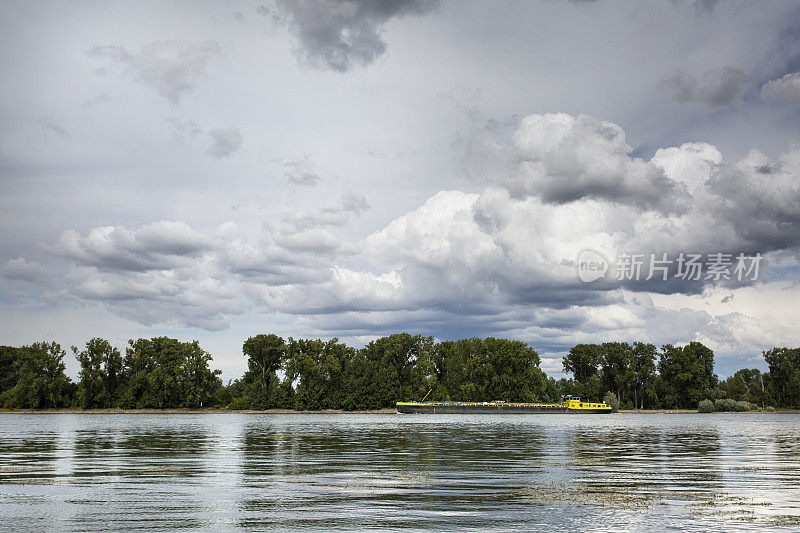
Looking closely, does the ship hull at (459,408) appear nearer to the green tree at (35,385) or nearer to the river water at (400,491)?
the green tree at (35,385)

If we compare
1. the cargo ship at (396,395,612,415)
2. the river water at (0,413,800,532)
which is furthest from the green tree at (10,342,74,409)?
the river water at (0,413,800,532)

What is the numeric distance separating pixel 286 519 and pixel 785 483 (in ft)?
72.4

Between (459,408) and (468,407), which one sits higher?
(468,407)

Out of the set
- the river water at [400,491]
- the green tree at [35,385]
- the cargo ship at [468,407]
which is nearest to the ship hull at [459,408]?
the cargo ship at [468,407]

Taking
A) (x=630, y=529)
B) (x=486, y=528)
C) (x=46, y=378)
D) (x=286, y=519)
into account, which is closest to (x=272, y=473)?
(x=286, y=519)

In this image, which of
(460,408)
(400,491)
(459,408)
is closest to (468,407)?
(460,408)

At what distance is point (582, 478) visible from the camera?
29.8 meters

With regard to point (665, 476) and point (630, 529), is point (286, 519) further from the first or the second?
point (665, 476)

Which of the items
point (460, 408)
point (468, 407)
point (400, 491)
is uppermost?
point (400, 491)

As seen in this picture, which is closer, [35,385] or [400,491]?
[400,491]

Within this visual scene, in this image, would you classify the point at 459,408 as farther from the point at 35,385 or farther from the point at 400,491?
the point at 400,491

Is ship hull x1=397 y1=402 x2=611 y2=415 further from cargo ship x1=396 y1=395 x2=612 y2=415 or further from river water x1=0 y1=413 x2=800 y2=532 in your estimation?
river water x1=0 y1=413 x2=800 y2=532

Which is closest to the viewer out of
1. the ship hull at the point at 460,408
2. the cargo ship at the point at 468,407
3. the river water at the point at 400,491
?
the river water at the point at 400,491

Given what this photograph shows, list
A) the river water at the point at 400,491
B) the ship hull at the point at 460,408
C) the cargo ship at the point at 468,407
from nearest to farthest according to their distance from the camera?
the river water at the point at 400,491, the ship hull at the point at 460,408, the cargo ship at the point at 468,407
